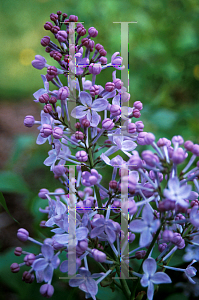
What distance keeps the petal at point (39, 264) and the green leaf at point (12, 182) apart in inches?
12.0

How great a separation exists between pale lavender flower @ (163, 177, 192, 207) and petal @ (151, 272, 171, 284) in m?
0.14

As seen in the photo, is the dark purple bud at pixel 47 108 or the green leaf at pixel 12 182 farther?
the green leaf at pixel 12 182

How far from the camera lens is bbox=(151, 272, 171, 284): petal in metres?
0.43

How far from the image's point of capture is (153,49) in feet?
3.02

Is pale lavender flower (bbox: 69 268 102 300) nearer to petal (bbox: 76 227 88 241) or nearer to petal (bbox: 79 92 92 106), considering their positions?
petal (bbox: 76 227 88 241)

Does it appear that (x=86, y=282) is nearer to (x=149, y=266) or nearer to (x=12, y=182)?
(x=149, y=266)

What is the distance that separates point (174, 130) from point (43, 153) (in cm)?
43

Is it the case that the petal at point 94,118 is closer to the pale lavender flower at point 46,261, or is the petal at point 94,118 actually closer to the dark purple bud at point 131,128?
the dark purple bud at point 131,128

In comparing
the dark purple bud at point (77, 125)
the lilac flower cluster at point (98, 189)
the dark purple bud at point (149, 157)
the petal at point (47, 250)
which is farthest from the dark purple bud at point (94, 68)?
the petal at point (47, 250)

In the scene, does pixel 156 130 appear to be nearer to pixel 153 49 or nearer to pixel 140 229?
pixel 153 49

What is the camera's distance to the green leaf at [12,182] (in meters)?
0.73

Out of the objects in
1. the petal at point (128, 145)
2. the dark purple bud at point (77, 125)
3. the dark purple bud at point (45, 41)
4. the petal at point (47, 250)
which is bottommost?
the petal at point (47, 250)

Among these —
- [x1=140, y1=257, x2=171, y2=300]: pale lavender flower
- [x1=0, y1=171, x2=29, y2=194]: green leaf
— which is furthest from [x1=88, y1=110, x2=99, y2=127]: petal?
[x1=0, y1=171, x2=29, y2=194]: green leaf

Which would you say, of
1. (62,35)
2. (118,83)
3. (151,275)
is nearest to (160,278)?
(151,275)
